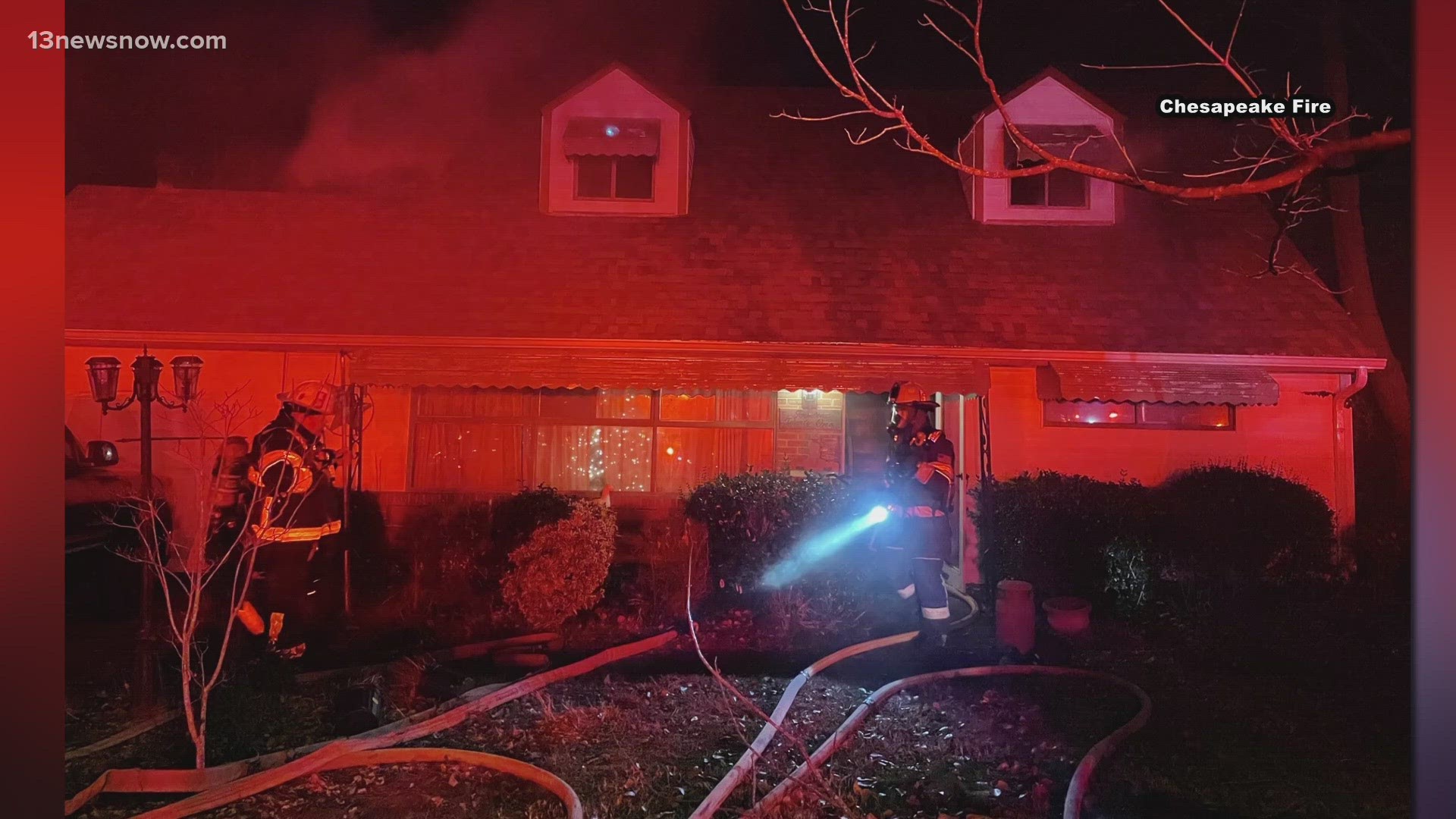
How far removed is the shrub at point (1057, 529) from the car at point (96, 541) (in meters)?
7.52

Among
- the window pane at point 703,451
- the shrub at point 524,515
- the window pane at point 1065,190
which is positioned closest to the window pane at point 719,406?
the window pane at point 703,451

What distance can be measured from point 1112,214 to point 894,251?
2.91m

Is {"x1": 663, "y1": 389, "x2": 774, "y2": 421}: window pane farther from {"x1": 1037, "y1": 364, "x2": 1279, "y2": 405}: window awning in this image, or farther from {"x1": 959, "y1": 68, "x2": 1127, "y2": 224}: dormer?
{"x1": 959, "y1": 68, "x2": 1127, "y2": 224}: dormer

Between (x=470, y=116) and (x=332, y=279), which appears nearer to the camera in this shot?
(x=332, y=279)

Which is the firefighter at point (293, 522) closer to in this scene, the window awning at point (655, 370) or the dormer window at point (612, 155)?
the window awning at point (655, 370)

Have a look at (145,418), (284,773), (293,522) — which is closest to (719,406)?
(293,522)

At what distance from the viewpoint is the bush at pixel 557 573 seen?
6504 mm

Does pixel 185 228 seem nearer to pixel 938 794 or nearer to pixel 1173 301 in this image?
pixel 938 794

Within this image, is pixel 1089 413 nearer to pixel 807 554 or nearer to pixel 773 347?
pixel 773 347

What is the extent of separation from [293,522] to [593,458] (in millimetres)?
4106

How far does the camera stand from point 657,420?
986cm

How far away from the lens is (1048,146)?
998cm

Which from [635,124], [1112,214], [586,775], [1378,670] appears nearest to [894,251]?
[1112,214]

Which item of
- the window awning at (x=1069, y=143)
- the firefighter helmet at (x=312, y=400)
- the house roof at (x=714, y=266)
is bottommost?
the firefighter helmet at (x=312, y=400)
